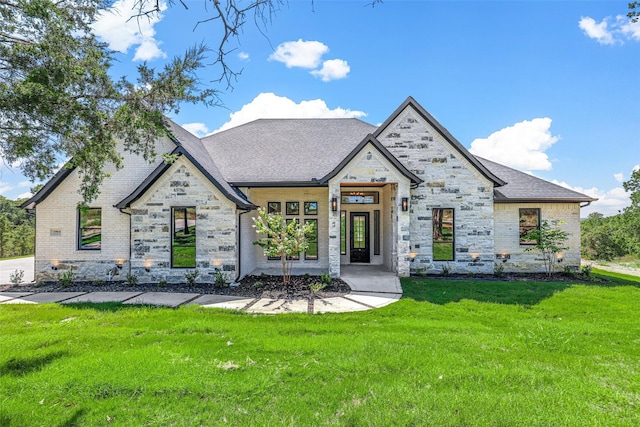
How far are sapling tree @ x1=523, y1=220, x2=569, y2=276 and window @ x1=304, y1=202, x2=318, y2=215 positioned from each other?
28.6ft

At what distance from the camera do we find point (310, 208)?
13.9 m

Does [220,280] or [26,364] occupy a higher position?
[220,280]

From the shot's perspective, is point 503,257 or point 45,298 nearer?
point 45,298

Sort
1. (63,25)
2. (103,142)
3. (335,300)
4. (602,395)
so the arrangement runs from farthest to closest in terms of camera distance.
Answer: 1. (335,300)
2. (103,142)
3. (63,25)
4. (602,395)

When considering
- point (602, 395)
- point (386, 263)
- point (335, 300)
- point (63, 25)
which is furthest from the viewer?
point (386, 263)

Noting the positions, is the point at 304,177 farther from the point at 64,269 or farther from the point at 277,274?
the point at 64,269

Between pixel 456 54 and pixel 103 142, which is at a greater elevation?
pixel 456 54

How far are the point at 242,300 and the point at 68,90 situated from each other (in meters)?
6.01

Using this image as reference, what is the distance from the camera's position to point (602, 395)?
12.1 ft

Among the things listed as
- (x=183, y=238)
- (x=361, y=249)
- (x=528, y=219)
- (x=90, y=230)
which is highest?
(x=528, y=219)

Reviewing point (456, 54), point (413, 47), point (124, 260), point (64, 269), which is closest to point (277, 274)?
point (124, 260)

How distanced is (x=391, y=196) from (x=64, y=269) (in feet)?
41.3

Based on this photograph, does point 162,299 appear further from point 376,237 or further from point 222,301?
point 376,237

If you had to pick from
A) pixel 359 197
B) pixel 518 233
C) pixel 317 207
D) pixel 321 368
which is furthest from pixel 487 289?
pixel 321 368
